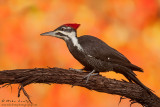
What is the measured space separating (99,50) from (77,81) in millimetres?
597

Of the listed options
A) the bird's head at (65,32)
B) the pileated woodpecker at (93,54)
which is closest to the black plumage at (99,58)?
the pileated woodpecker at (93,54)

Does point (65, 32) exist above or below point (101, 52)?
above

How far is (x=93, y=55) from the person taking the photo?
419 centimetres

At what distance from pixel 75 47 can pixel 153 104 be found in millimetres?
1628

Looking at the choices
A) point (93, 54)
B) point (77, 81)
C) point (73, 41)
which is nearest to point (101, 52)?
point (93, 54)

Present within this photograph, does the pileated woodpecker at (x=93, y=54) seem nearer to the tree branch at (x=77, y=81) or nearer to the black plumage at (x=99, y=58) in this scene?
the black plumage at (x=99, y=58)

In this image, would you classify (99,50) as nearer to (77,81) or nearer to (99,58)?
(99,58)

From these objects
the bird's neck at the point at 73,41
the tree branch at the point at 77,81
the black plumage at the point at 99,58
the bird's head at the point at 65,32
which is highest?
the bird's head at the point at 65,32

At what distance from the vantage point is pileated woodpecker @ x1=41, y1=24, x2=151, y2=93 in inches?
164

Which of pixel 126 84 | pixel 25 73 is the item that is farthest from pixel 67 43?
pixel 126 84

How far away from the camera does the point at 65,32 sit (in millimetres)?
4203

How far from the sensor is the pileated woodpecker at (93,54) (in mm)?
4176

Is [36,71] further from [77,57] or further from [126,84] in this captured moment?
[126,84]

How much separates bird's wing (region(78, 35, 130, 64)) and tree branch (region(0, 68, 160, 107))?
330 mm
